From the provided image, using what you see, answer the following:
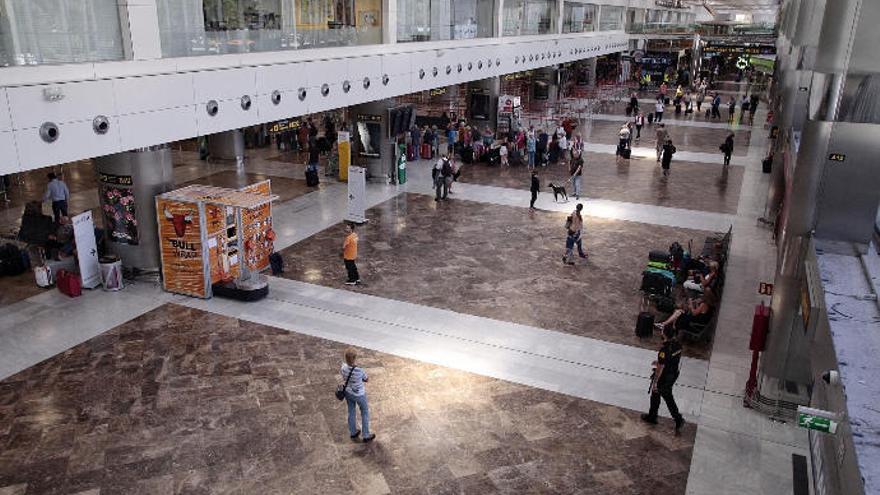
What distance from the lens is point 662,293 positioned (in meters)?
13.2

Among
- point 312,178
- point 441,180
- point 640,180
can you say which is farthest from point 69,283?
point 640,180

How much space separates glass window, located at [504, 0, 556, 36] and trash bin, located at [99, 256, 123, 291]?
21.7m

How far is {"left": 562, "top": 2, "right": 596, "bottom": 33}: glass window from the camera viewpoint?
4074cm

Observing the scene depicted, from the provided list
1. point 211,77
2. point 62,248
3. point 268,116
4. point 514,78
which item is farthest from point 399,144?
point 514,78

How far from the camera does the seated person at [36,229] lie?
14508 millimetres

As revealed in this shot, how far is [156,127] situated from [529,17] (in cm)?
2525

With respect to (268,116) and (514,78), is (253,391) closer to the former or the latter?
(268,116)

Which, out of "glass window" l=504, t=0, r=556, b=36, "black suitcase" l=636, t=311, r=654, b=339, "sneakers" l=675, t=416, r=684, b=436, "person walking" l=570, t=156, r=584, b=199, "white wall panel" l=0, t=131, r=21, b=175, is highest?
"glass window" l=504, t=0, r=556, b=36

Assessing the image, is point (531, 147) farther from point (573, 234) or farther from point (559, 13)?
point (559, 13)

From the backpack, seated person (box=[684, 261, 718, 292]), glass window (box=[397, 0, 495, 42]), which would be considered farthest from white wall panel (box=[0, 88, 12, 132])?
glass window (box=[397, 0, 495, 42])

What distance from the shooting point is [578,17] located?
4378cm

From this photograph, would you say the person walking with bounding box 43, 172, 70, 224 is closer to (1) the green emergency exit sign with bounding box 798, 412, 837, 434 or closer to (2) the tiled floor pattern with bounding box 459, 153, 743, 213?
(2) the tiled floor pattern with bounding box 459, 153, 743, 213

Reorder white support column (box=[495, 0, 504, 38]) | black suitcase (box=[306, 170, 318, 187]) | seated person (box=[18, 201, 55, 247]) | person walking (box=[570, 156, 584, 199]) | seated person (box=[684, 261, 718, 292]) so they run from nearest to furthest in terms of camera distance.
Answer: seated person (box=[684, 261, 718, 292]), seated person (box=[18, 201, 55, 247]), person walking (box=[570, 156, 584, 199]), black suitcase (box=[306, 170, 318, 187]), white support column (box=[495, 0, 504, 38])

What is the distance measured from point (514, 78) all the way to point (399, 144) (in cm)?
2435
